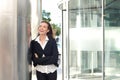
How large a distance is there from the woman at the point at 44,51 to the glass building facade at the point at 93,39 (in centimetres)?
390

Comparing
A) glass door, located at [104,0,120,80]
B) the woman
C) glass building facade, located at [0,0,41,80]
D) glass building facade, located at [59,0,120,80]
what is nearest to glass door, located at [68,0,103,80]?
glass building facade, located at [59,0,120,80]

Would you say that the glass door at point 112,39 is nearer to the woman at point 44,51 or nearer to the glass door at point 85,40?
the glass door at point 85,40

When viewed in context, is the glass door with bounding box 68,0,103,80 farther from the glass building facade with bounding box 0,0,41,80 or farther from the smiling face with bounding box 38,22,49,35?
the glass building facade with bounding box 0,0,41,80

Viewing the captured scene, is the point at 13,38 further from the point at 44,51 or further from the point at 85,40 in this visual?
the point at 85,40

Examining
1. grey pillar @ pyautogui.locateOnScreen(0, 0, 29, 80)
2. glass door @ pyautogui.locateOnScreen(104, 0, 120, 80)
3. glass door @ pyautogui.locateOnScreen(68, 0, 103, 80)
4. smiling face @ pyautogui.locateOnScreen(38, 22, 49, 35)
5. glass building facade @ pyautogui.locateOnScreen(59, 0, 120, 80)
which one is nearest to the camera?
grey pillar @ pyautogui.locateOnScreen(0, 0, 29, 80)

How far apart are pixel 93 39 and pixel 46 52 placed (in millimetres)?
4260

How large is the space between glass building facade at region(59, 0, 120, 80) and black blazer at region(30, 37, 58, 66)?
390 cm

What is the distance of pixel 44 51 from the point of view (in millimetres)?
5309

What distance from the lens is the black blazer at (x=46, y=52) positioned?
5.29 m

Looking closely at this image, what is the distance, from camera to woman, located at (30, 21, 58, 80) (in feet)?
17.4

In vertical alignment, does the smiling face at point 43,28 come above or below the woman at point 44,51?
above

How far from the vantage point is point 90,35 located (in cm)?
951

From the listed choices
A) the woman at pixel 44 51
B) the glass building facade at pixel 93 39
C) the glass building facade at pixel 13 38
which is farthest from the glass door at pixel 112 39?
the glass building facade at pixel 13 38

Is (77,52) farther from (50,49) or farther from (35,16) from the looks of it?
(35,16)
